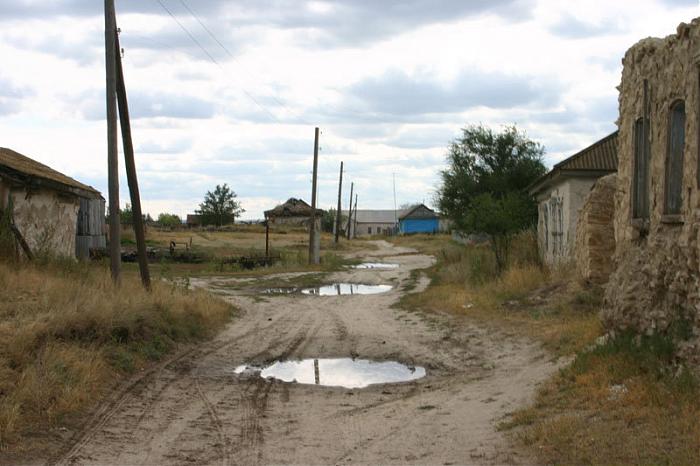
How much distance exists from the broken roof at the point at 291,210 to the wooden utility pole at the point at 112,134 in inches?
3314

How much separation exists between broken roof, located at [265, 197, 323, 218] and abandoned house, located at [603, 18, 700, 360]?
8828 centimetres

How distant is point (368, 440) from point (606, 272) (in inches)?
398

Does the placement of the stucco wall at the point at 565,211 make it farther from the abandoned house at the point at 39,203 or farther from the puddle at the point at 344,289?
the abandoned house at the point at 39,203

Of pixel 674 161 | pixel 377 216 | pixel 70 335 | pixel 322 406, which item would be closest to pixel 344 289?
pixel 70 335

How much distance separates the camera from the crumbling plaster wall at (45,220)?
16828 millimetres

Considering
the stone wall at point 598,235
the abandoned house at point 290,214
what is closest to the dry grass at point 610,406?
the stone wall at point 598,235

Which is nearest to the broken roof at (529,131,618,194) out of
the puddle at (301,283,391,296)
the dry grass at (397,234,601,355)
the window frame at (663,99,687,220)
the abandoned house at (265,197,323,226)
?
the dry grass at (397,234,601,355)

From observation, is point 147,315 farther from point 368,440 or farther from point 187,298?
point 368,440

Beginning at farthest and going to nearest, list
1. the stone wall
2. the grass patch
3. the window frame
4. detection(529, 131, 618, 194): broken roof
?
1. detection(529, 131, 618, 194): broken roof
2. the stone wall
3. the window frame
4. the grass patch

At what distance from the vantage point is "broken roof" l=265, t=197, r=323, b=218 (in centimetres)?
10019

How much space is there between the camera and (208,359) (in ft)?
41.2

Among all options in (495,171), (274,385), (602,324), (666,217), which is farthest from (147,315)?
(495,171)

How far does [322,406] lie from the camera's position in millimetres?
9531

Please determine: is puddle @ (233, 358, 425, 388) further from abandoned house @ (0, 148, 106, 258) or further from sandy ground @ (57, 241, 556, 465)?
abandoned house @ (0, 148, 106, 258)
